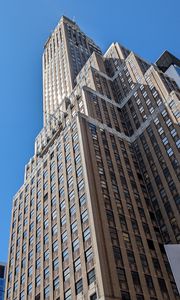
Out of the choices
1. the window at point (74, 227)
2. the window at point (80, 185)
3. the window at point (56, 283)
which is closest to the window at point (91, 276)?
the window at point (56, 283)

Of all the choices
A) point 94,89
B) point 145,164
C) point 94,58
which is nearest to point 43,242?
point 145,164

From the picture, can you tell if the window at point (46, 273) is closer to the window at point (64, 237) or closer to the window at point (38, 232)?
the window at point (64, 237)

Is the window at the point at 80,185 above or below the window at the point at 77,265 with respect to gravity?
above

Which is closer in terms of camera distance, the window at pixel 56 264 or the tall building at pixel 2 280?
the window at pixel 56 264

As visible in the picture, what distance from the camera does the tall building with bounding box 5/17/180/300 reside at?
155ft

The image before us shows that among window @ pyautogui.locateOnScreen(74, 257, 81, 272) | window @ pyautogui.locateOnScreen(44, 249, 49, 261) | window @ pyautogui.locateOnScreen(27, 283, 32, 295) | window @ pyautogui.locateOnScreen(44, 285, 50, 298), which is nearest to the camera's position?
window @ pyautogui.locateOnScreen(74, 257, 81, 272)

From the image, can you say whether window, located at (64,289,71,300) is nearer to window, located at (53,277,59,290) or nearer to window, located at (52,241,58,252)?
window, located at (53,277,59,290)

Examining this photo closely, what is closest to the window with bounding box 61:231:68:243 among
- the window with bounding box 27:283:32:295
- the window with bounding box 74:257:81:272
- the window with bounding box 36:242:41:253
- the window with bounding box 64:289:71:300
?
the window with bounding box 74:257:81:272

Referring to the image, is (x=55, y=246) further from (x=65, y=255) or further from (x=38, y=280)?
(x=38, y=280)

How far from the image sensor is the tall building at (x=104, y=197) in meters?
47.3

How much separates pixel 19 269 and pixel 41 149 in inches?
1342

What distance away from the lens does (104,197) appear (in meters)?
55.8

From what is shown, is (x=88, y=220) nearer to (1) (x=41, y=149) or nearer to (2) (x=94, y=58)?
(1) (x=41, y=149)

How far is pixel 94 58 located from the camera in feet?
358
